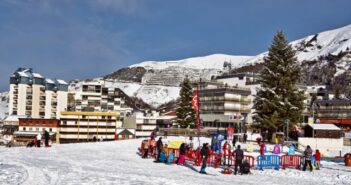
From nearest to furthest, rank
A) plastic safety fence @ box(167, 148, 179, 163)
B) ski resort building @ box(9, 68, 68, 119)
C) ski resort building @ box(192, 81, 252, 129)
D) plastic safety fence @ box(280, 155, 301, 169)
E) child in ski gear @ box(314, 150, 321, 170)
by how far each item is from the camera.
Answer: plastic safety fence @ box(167, 148, 179, 163), plastic safety fence @ box(280, 155, 301, 169), child in ski gear @ box(314, 150, 321, 170), ski resort building @ box(192, 81, 252, 129), ski resort building @ box(9, 68, 68, 119)

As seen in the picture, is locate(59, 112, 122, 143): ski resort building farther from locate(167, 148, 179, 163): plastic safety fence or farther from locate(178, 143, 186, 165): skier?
locate(178, 143, 186, 165): skier

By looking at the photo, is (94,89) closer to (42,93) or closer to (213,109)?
(42,93)

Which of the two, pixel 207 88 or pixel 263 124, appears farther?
pixel 207 88

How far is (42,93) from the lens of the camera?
146m

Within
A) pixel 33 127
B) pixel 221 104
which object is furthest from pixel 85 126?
pixel 221 104

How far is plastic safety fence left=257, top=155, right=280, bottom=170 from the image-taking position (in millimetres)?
29469

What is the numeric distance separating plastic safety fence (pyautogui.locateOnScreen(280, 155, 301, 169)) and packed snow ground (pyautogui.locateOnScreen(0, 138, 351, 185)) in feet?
3.12

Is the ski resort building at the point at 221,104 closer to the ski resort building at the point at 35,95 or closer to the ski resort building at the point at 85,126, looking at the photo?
the ski resort building at the point at 85,126

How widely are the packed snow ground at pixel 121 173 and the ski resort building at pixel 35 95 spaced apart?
4461 inches

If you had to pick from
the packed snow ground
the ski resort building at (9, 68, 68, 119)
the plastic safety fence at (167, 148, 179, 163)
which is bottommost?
the packed snow ground

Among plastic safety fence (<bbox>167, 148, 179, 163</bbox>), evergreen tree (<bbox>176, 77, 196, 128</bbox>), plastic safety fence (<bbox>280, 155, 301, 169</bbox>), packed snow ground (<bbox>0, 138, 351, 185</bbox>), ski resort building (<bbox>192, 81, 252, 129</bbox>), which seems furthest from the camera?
ski resort building (<bbox>192, 81, 252, 129</bbox>)

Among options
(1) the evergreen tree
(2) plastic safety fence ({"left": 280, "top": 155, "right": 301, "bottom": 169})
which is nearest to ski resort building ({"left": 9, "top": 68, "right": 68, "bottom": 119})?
(1) the evergreen tree

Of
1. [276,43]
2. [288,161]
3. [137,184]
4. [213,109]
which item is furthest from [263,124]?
[213,109]

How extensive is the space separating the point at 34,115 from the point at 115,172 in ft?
404
